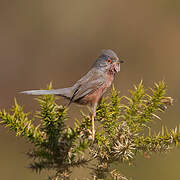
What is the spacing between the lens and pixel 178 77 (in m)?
5.44

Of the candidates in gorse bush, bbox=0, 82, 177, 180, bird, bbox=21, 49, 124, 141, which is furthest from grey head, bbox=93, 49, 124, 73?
gorse bush, bbox=0, 82, 177, 180

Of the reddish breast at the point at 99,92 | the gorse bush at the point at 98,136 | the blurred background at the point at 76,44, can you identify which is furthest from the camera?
the blurred background at the point at 76,44

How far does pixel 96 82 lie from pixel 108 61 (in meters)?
0.32

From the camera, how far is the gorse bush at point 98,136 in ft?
6.24

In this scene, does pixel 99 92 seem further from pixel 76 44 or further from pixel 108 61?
pixel 76 44

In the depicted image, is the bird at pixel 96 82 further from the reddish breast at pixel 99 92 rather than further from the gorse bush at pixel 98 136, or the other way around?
the gorse bush at pixel 98 136

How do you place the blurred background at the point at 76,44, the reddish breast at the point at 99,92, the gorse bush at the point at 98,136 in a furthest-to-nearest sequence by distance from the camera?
the blurred background at the point at 76,44 → the reddish breast at the point at 99,92 → the gorse bush at the point at 98,136

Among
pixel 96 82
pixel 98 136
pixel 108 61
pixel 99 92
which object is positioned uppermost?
pixel 108 61

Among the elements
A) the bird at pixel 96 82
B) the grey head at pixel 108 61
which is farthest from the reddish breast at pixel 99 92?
the grey head at pixel 108 61

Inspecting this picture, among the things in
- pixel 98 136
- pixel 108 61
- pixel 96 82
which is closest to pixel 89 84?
pixel 96 82

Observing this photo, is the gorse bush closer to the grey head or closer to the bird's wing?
the bird's wing

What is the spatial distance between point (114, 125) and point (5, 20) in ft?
15.6

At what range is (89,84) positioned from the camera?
3635 mm

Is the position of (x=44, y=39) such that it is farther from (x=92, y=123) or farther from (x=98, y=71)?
(x=92, y=123)
